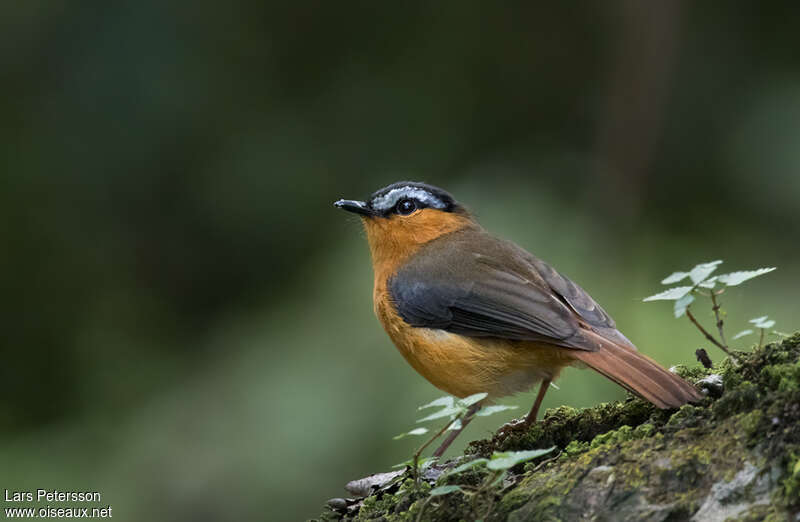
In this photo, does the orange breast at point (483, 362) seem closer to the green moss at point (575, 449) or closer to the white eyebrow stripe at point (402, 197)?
the green moss at point (575, 449)

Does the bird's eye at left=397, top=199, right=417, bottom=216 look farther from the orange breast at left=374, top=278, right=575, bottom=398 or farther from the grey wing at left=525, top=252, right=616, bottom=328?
the orange breast at left=374, top=278, right=575, bottom=398

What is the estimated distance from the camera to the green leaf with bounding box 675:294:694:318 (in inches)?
109

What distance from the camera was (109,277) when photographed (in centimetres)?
709

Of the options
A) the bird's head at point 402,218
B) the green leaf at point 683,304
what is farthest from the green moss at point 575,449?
the bird's head at point 402,218

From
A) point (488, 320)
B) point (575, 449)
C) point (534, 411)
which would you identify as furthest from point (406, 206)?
point (575, 449)

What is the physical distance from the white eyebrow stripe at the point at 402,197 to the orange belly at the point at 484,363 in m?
1.02

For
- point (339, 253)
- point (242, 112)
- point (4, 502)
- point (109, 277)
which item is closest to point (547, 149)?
point (339, 253)

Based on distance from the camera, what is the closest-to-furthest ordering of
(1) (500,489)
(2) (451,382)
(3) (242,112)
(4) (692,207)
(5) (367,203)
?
(1) (500,489)
(2) (451,382)
(5) (367,203)
(4) (692,207)
(3) (242,112)

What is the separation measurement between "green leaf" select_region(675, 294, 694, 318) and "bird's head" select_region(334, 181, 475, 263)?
7.18 ft

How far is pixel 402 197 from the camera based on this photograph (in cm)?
502

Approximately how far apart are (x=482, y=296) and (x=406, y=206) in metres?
1.02

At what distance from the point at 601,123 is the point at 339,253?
2177mm

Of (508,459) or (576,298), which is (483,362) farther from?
(508,459)

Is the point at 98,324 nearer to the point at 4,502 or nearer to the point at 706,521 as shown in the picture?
the point at 4,502
